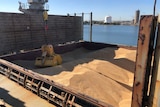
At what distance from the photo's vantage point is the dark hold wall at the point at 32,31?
9352 millimetres

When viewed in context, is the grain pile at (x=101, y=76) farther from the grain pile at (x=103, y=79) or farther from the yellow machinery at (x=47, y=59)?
the yellow machinery at (x=47, y=59)

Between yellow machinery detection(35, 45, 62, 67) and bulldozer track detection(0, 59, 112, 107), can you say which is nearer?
bulldozer track detection(0, 59, 112, 107)

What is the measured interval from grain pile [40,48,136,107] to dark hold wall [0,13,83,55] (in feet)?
13.2

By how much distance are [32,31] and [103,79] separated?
6.33 meters

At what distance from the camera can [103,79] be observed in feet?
18.7

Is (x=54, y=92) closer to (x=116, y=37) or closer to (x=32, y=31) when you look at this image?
(x=32, y=31)

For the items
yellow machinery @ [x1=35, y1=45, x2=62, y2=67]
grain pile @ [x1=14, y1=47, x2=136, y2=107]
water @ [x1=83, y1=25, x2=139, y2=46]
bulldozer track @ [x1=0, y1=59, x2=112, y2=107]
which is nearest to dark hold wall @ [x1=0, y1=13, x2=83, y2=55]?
grain pile @ [x1=14, y1=47, x2=136, y2=107]

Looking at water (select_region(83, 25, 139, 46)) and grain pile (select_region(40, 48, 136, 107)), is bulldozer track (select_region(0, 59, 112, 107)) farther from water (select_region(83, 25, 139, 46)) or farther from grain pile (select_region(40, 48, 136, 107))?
water (select_region(83, 25, 139, 46))

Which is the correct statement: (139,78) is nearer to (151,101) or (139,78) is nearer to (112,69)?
(151,101)

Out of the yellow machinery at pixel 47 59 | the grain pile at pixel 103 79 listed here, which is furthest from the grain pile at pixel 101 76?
the yellow machinery at pixel 47 59

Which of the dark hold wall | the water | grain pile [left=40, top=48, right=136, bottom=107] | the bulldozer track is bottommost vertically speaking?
the water

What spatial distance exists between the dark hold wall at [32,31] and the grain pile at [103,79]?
402 cm

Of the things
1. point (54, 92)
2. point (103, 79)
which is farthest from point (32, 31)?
point (54, 92)

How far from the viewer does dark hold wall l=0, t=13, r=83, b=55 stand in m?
9.35
